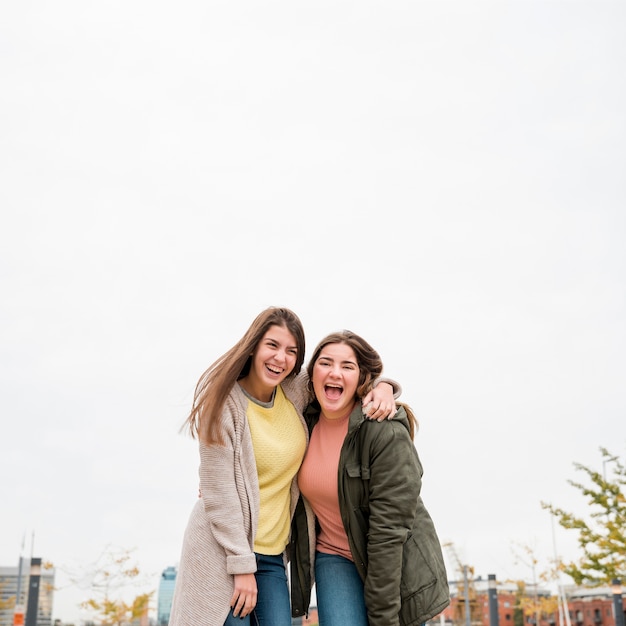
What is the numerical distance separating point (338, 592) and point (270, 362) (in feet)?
3.74

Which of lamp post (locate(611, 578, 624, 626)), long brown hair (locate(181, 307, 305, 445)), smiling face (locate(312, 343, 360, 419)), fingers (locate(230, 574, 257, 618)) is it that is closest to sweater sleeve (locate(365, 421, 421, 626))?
smiling face (locate(312, 343, 360, 419))

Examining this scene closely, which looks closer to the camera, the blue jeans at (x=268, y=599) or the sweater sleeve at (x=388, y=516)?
the sweater sleeve at (x=388, y=516)

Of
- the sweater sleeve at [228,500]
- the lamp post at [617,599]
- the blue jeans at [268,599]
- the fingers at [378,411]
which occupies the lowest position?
the lamp post at [617,599]

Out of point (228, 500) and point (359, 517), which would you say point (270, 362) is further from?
point (359, 517)

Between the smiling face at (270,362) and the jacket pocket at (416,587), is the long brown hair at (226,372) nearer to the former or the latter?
the smiling face at (270,362)

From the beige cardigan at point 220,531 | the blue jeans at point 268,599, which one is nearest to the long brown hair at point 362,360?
the beige cardigan at point 220,531

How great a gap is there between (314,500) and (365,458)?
386 millimetres

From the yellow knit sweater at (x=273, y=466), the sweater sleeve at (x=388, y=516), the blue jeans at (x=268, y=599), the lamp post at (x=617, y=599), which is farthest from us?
the lamp post at (x=617, y=599)

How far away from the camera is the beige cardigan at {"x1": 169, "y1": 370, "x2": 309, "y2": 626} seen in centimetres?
354

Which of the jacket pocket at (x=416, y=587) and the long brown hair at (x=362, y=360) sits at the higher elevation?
the long brown hair at (x=362, y=360)

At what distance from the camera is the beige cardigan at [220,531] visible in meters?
3.54

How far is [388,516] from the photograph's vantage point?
3551mm

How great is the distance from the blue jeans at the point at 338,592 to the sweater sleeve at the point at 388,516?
82 mm

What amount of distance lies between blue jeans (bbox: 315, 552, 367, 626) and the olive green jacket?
0.26ft
